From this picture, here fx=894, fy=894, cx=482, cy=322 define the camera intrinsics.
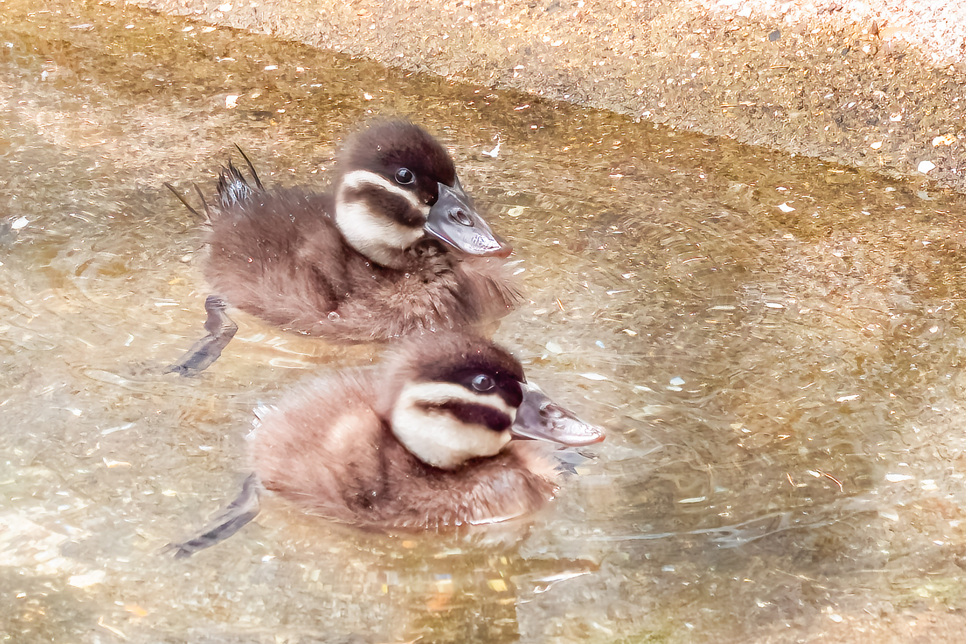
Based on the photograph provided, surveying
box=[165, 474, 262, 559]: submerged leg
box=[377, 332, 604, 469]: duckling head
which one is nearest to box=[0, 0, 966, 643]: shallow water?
box=[165, 474, 262, 559]: submerged leg

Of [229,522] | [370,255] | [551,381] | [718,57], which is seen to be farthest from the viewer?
[718,57]

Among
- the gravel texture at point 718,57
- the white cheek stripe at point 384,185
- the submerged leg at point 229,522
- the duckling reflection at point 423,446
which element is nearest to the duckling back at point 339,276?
the white cheek stripe at point 384,185

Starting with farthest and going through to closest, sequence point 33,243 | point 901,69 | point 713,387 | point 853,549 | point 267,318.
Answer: point 901,69, point 33,243, point 267,318, point 713,387, point 853,549

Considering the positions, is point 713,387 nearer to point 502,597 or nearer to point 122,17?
point 502,597

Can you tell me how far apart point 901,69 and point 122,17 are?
9.24ft

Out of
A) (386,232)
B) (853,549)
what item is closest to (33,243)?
Result: (386,232)

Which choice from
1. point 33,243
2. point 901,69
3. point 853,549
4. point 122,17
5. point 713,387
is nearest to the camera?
point 853,549

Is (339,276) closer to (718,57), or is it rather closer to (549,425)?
(549,425)

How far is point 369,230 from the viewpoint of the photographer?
2.14 metres

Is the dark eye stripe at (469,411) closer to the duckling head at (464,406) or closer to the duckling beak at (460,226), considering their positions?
the duckling head at (464,406)

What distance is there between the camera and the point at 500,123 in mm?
2920

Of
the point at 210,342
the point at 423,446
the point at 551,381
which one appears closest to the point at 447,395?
the point at 423,446

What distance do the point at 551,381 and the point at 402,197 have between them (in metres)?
0.56

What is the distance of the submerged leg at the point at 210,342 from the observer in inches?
78.1
